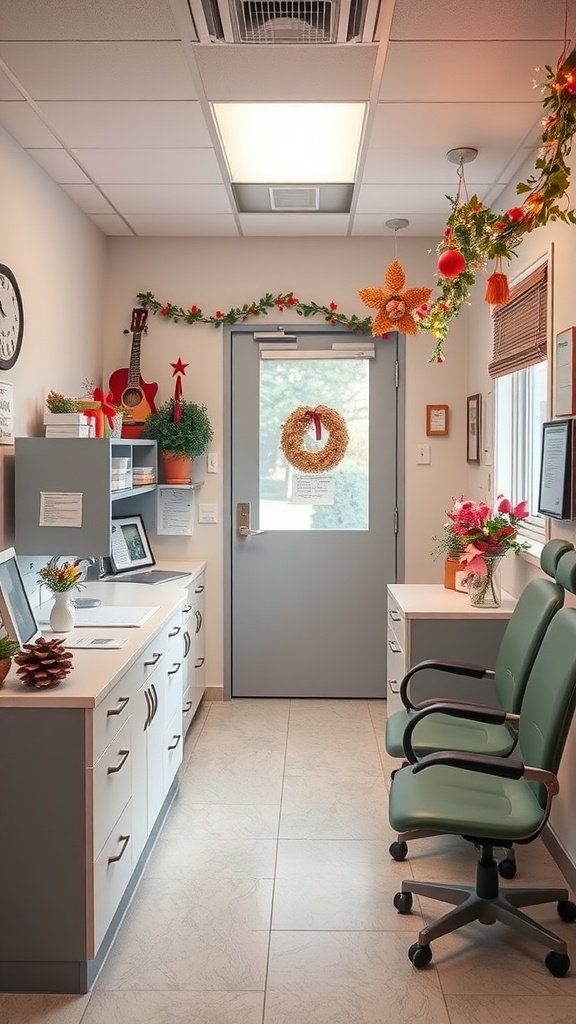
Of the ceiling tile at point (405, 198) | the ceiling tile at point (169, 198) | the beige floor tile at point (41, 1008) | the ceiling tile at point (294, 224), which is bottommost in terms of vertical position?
the beige floor tile at point (41, 1008)

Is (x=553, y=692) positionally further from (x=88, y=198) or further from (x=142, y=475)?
(x=88, y=198)

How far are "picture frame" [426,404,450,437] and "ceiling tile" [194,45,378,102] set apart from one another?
2.11 m

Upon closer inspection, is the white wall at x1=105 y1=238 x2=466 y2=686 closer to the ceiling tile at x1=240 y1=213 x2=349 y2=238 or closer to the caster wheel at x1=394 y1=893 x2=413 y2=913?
the ceiling tile at x1=240 y1=213 x2=349 y2=238

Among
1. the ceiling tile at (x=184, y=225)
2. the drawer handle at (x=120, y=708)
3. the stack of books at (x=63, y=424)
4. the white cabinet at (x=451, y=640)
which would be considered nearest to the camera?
the drawer handle at (x=120, y=708)

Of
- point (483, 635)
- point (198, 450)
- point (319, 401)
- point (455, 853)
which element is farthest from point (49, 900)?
point (319, 401)

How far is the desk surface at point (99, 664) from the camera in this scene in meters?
2.20

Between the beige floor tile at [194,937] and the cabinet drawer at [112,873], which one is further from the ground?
the cabinet drawer at [112,873]

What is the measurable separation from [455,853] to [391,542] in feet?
6.75

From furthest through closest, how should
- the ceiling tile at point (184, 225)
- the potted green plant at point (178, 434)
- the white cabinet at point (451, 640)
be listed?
the potted green plant at point (178, 434), the ceiling tile at point (184, 225), the white cabinet at point (451, 640)

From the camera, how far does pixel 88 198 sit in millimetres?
4000

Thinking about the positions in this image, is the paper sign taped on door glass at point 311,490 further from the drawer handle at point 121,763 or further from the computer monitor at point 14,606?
the drawer handle at point 121,763

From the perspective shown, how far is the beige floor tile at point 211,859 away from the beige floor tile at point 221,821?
1.8 inches

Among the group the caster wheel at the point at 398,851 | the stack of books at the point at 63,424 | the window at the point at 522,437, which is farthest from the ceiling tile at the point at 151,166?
the caster wheel at the point at 398,851

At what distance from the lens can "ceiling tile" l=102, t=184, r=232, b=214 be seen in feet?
12.6
